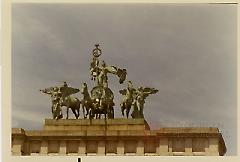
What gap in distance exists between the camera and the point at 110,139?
3055 mm

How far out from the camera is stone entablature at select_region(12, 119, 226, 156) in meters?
3.01

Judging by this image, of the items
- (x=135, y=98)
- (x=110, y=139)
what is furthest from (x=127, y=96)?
(x=110, y=139)

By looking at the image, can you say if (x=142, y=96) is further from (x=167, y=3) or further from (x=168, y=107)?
(x=167, y=3)

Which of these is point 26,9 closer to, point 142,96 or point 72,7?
point 72,7

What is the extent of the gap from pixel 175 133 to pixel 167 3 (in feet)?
1.56

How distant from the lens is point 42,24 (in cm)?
306

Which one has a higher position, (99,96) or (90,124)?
(99,96)

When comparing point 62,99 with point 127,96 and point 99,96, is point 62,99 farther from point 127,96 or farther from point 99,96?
point 127,96

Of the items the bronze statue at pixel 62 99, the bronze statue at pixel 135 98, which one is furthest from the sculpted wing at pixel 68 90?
the bronze statue at pixel 135 98

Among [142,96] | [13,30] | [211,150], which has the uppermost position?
[13,30]

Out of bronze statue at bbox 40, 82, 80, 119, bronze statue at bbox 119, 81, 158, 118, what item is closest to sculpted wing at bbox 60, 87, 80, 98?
bronze statue at bbox 40, 82, 80, 119

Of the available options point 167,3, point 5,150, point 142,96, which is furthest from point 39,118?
point 167,3

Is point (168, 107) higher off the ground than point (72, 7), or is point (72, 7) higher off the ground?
point (72, 7)

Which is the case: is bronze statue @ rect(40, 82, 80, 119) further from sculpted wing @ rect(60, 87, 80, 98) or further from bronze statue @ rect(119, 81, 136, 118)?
bronze statue @ rect(119, 81, 136, 118)
